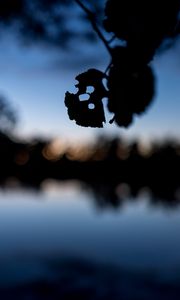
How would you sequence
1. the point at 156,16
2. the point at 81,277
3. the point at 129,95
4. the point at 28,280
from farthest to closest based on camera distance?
the point at 81,277, the point at 28,280, the point at 129,95, the point at 156,16

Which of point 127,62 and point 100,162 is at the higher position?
point 100,162

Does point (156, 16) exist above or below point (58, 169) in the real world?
below

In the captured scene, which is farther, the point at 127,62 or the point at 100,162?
the point at 100,162

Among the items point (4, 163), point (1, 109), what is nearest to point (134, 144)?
point (4, 163)

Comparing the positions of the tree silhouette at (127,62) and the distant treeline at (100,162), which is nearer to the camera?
the tree silhouette at (127,62)

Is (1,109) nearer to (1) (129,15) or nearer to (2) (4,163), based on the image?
(1) (129,15)

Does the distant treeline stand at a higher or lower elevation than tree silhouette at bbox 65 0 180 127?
higher

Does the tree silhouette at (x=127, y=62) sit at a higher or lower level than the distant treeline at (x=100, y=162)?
lower

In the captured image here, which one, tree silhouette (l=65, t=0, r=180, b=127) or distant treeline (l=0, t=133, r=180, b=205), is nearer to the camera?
tree silhouette (l=65, t=0, r=180, b=127)
